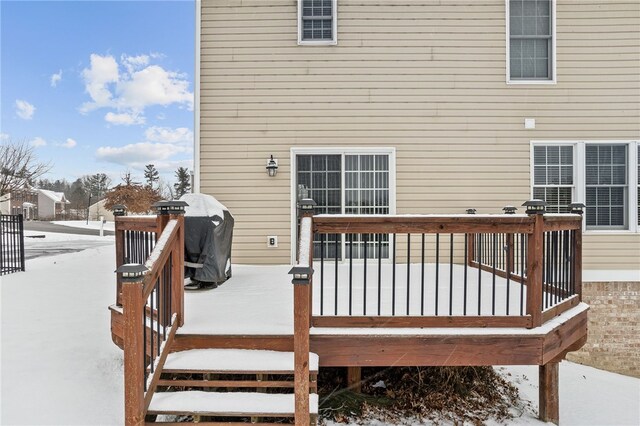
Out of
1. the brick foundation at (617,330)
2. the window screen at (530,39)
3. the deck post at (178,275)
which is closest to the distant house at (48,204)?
the deck post at (178,275)

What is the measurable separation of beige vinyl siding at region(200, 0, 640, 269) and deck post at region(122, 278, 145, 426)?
13.0ft

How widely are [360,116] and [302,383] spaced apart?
476cm

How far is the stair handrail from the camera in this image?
2588 millimetres

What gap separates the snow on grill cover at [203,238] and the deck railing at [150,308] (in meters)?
0.69

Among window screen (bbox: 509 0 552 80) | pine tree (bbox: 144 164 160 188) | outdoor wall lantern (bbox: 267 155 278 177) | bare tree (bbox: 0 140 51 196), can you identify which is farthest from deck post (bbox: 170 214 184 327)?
pine tree (bbox: 144 164 160 188)

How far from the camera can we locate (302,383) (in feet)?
8.61

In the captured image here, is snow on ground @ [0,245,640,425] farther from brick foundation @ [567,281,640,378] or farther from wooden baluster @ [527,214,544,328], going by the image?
wooden baluster @ [527,214,544,328]

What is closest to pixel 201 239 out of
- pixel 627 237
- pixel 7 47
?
pixel 627 237

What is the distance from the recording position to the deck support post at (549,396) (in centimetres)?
382

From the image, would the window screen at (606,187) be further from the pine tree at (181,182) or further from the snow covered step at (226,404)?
the pine tree at (181,182)

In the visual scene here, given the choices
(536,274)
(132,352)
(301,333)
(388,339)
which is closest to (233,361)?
(301,333)

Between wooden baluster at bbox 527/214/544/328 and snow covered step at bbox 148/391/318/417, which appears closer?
snow covered step at bbox 148/391/318/417

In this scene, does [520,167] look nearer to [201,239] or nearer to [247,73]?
[247,73]

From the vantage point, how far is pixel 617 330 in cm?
632
